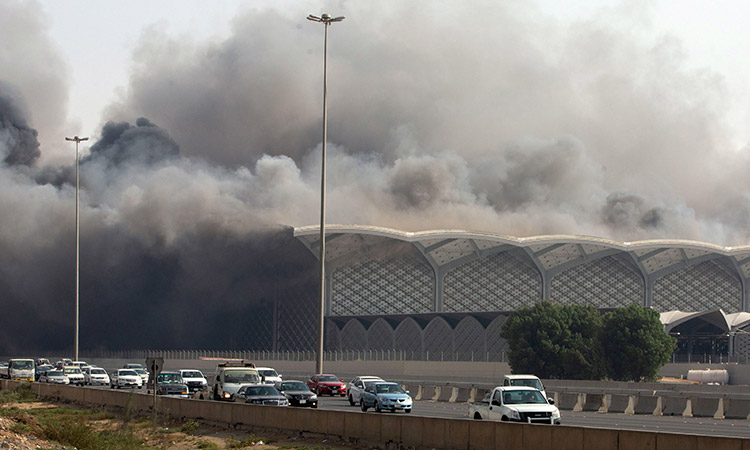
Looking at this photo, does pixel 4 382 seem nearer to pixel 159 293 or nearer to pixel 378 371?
pixel 378 371

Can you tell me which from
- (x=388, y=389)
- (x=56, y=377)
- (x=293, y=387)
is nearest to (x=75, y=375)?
(x=56, y=377)

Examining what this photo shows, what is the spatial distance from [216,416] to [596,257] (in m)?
96.3

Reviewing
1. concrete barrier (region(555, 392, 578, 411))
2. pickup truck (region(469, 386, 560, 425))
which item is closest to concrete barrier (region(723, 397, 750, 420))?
concrete barrier (region(555, 392, 578, 411))

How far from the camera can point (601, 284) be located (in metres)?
131

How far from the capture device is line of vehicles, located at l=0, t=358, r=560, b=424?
3328cm

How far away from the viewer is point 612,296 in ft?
428

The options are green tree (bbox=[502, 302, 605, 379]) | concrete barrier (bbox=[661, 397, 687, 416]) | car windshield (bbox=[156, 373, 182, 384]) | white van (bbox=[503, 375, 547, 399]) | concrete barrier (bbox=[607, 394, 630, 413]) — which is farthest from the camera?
green tree (bbox=[502, 302, 605, 379])

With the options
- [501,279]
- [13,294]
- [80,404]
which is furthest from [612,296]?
[80,404]

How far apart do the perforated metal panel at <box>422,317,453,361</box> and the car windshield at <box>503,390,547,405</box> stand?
289ft

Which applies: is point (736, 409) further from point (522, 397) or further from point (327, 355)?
point (327, 355)

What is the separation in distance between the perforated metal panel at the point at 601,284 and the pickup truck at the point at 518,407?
97230 mm

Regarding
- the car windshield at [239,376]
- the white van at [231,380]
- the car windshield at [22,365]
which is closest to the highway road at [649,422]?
the car windshield at [239,376]

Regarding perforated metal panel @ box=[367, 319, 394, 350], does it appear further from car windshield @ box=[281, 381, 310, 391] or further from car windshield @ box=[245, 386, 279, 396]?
car windshield @ box=[245, 386, 279, 396]

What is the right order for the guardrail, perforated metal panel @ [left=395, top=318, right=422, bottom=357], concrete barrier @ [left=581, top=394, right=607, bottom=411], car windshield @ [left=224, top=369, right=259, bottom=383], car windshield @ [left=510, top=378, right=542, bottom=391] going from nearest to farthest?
the guardrail, car windshield @ [left=510, top=378, right=542, bottom=391], car windshield @ [left=224, top=369, right=259, bottom=383], concrete barrier @ [left=581, top=394, right=607, bottom=411], perforated metal panel @ [left=395, top=318, right=422, bottom=357]
